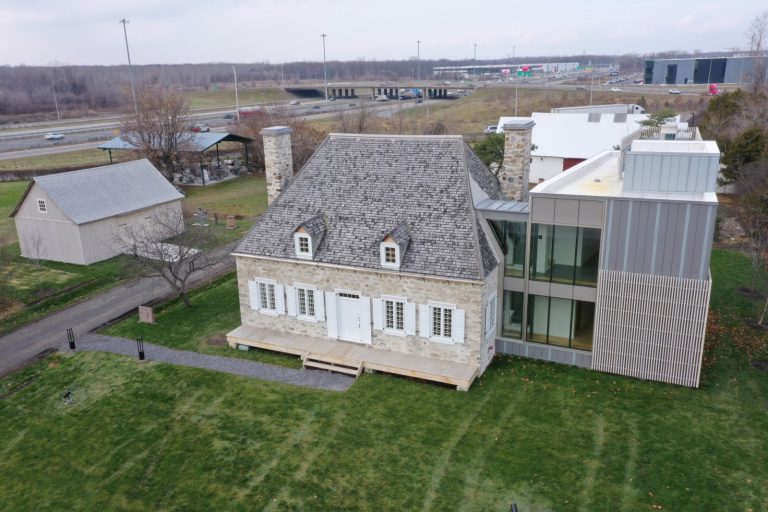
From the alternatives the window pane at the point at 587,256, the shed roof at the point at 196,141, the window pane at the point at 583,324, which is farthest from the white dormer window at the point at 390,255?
the shed roof at the point at 196,141

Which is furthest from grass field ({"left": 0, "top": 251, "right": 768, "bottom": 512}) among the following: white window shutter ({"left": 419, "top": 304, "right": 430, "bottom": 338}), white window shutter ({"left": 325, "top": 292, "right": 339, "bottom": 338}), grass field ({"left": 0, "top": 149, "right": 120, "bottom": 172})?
grass field ({"left": 0, "top": 149, "right": 120, "bottom": 172})

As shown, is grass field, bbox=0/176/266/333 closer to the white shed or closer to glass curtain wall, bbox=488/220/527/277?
the white shed

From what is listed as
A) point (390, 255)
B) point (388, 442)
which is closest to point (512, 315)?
point (390, 255)

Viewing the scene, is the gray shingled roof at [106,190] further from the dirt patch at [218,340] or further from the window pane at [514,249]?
the window pane at [514,249]

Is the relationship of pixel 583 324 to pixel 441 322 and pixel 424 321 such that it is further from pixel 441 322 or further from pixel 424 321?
pixel 424 321

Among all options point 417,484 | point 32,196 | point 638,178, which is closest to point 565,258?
point 638,178
